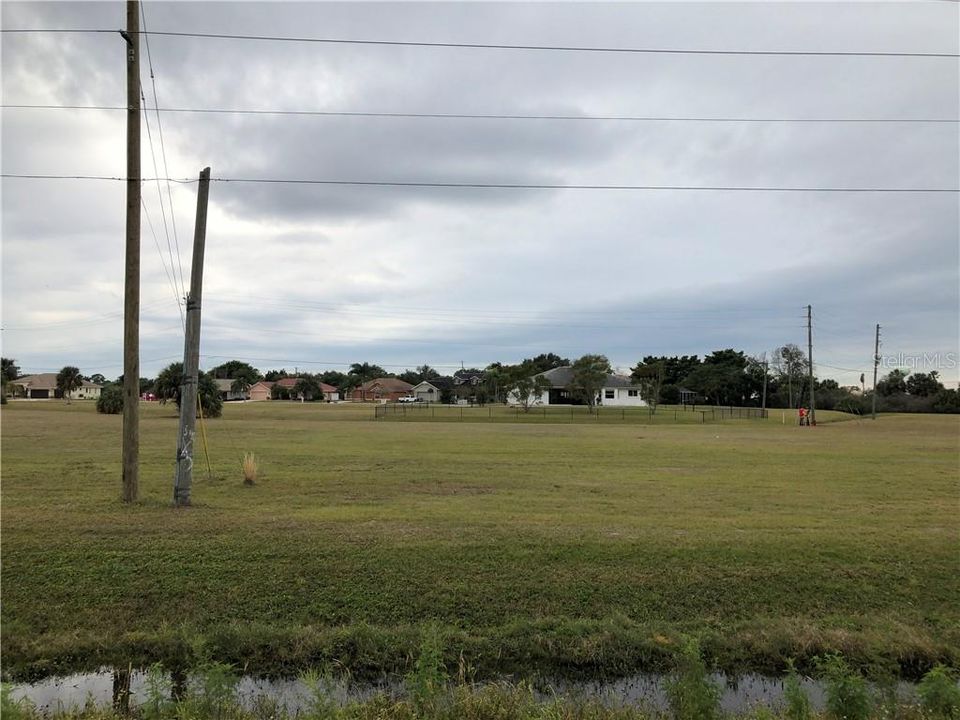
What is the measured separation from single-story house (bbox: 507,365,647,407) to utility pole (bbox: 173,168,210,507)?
275 feet

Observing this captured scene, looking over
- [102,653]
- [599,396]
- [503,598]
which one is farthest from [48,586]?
[599,396]

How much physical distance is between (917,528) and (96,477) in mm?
17675

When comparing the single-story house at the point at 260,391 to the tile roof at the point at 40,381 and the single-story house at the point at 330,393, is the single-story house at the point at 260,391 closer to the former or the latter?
the single-story house at the point at 330,393

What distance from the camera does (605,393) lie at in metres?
97.8

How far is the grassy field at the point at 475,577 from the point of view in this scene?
690cm

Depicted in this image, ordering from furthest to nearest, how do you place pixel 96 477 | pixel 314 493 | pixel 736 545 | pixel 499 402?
1. pixel 499 402
2. pixel 96 477
3. pixel 314 493
4. pixel 736 545

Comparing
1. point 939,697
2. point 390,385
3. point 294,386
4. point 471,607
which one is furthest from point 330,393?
point 939,697

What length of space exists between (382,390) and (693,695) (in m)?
133

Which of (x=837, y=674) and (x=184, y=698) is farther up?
(x=837, y=674)

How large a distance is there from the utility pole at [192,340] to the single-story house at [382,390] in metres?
121

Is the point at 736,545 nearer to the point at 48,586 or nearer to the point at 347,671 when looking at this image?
the point at 347,671

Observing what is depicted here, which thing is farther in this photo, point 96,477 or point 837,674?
point 96,477

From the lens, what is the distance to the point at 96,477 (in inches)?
613

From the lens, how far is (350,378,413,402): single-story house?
447 ft
